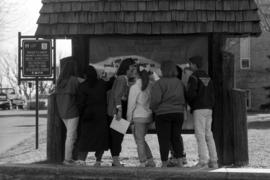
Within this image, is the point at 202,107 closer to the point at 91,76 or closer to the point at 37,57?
the point at 91,76

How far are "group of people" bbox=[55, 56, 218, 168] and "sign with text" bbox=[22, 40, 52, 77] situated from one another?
4.04 m

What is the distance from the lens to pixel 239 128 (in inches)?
344

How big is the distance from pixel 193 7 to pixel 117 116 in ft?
7.38

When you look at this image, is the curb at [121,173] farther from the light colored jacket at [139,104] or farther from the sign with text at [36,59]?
the sign with text at [36,59]

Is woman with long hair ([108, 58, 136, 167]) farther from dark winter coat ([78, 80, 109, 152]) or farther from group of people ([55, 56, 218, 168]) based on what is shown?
dark winter coat ([78, 80, 109, 152])

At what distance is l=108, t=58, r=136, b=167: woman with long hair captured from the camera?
8.05 meters

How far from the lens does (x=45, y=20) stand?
8594 mm

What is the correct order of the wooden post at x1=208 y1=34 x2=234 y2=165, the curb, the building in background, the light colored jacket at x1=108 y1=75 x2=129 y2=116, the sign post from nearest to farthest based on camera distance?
the curb
the light colored jacket at x1=108 y1=75 x2=129 y2=116
the wooden post at x1=208 y1=34 x2=234 y2=165
the sign post
the building in background

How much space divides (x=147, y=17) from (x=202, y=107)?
181cm

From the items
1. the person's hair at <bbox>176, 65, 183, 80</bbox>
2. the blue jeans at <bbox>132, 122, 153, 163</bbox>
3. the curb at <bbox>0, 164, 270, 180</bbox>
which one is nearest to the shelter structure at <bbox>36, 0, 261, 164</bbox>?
the person's hair at <bbox>176, 65, 183, 80</bbox>

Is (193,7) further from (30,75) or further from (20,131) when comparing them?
(20,131)

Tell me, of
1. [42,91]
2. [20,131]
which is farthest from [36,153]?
[42,91]

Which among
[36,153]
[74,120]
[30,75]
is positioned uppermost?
[30,75]

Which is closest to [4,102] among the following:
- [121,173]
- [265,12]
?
[265,12]
